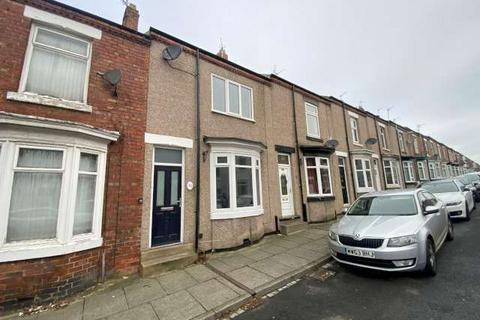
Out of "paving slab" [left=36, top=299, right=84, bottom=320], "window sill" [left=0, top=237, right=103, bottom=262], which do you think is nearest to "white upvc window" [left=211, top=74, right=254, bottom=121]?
"window sill" [left=0, top=237, right=103, bottom=262]

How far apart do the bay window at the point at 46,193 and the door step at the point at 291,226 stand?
20.2 ft

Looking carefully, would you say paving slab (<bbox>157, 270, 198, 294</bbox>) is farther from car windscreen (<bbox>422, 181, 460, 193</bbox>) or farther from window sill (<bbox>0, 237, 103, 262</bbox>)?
car windscreen (<bbox>422, 181, 460, 193</bbox>)

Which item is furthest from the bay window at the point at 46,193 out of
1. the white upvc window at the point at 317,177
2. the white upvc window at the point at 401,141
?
the white upvc window at the point at 401,141

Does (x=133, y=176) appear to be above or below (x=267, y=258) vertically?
above

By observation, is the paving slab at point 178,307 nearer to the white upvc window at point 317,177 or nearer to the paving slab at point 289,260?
the paving slab at point 289,260

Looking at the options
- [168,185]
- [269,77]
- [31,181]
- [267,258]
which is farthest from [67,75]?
[269,77]

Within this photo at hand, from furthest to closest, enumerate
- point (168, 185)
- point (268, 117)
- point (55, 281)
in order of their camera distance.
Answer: point (268, 117)
point (168, 185)
point (55, 281)

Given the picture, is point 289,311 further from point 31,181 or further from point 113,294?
point 31,181

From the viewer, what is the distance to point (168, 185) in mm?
6633

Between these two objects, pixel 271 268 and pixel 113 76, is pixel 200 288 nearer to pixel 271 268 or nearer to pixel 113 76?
pixel 271 268

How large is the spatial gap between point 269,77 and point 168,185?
705cm

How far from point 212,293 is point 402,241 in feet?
12.5

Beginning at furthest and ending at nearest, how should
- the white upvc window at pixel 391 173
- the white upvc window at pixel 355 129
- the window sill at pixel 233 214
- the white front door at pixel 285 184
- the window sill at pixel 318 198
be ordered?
1. the white upvc window at pixel 391 173
2. the white upvc window at pixel 355 129
3. the window sill at pixel 318 198
4. the white front door at pixel 285 184
5. the window sill at pixel 233 214

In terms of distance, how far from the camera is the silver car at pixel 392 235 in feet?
14.0
